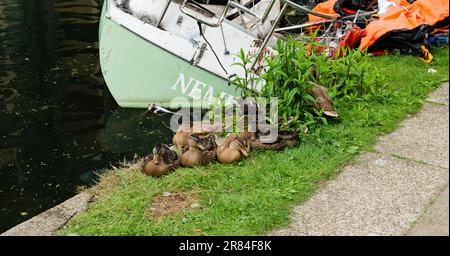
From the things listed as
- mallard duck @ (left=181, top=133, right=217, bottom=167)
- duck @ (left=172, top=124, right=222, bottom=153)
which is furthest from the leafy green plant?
mallard duck @ (left=181, top=133, right=217, bottom=167)

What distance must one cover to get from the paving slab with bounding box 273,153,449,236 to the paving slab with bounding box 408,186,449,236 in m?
0.07

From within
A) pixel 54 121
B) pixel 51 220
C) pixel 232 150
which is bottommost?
pixel 54 121

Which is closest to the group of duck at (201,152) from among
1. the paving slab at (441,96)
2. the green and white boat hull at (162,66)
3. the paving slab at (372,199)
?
the paving slab at (372,199)

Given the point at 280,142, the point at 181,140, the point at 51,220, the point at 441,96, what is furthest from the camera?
the point at 441,96

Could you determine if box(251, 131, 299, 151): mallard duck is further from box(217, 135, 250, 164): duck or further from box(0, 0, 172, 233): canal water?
box(0, 0, 172, 233): canal water

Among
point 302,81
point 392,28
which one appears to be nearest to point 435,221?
point 302,81

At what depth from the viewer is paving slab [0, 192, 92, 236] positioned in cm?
462

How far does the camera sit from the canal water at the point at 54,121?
6.45 m

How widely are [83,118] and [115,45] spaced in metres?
1.11

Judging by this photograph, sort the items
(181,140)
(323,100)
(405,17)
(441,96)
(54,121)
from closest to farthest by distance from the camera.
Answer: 1. (181,140)
2. (323,100)
3. (441,96)
4. (54,121)
5. (405,17)

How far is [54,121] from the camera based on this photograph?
812 cm

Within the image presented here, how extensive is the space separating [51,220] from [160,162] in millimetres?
1164

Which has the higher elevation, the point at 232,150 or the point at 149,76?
the point at 232,150

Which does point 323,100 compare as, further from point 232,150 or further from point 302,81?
point 232,150
